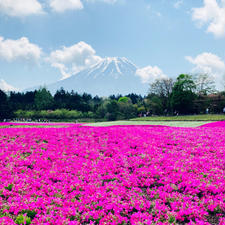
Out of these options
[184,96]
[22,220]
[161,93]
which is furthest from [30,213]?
[161,93]

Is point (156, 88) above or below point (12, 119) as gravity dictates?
above

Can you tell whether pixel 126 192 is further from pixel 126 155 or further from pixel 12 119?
pixel 12 119

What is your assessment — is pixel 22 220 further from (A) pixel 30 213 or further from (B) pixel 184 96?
(B) pixel 184 96

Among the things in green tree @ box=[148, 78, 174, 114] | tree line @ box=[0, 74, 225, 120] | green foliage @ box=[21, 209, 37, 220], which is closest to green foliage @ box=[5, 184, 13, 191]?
green foliage @ box=[21, 209, 37, 220]

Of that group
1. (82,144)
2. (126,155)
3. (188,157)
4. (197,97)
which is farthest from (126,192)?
(197,97)

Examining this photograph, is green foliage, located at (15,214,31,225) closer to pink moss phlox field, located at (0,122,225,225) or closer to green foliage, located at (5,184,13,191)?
pink moss phlox field, located at (0,122,225,225)

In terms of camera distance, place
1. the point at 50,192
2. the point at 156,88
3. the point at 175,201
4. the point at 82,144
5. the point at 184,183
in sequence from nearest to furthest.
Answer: the point at 175,201, the point at 50,192, the point at 184,183, the point at 82,144, the point at 156,88

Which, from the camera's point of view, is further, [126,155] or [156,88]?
[156,88]

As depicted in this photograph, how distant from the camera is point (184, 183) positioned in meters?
8.62

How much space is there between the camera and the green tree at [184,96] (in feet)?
262

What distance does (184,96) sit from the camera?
3135 inches

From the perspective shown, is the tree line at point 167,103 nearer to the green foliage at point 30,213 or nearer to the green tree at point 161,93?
the green tree at point 161,93

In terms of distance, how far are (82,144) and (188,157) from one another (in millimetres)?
7532

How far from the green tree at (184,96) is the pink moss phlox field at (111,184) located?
223ft
